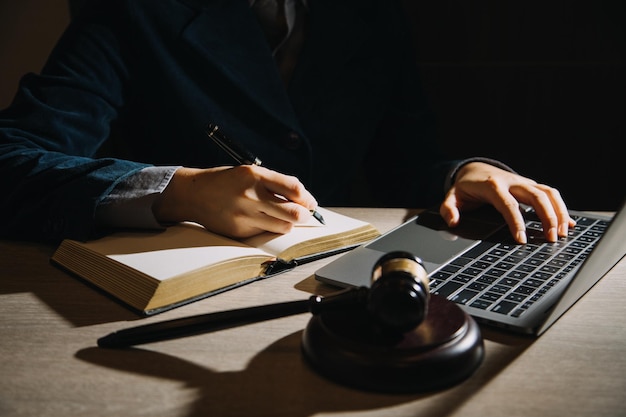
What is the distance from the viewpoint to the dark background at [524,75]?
1766 millimetres

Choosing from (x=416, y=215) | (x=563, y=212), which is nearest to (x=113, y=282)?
(x=416, y=215)

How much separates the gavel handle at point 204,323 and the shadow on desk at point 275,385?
13mm

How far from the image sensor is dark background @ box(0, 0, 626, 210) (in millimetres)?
1766

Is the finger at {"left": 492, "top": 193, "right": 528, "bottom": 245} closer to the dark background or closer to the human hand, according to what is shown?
the human hand

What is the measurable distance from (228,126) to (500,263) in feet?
2.42

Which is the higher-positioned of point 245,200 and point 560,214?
point 245,200

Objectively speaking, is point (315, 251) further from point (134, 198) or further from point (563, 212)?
point (563, 212)

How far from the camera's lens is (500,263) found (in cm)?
89

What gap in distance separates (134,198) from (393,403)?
0.55 m

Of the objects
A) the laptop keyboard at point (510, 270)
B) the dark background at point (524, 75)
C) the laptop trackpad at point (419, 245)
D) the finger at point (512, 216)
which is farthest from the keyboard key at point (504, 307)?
the dark background at point (524, 75)

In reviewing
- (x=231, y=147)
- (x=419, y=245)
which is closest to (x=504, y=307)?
(x=419, y=245)

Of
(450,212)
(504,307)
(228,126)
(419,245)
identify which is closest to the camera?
(504,307)

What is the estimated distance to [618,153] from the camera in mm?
1823

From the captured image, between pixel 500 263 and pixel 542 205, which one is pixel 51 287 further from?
pixel 542 205
